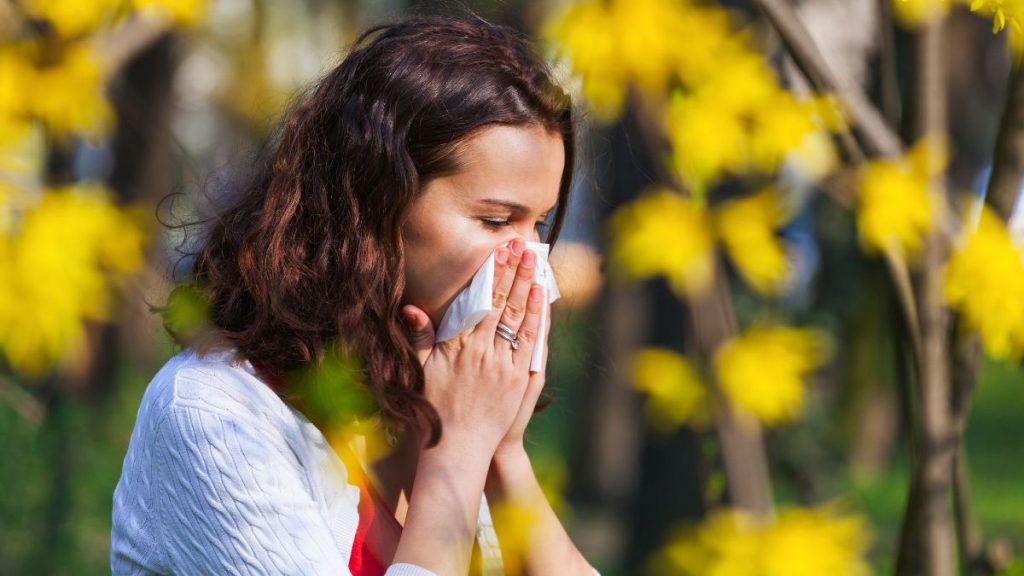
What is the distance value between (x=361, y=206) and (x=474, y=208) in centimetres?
18

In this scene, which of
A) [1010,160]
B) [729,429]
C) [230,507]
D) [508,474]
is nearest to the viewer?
[230,507]

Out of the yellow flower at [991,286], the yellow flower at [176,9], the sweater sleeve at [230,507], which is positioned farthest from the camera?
the yellow flower at [176,9]

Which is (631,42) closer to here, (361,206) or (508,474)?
(361,206)

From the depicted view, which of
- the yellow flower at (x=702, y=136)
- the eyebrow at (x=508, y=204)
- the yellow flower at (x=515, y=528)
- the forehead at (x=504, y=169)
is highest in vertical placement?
the forehead at (x=504, y=169)

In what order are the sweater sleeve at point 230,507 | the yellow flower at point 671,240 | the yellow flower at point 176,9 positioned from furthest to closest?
the yellow flower at point 671,240, the yellow flower at point 176,9, the sweater sleeve at point 230,507

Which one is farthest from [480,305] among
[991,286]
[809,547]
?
[991,286]

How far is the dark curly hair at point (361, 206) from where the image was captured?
5.89ft

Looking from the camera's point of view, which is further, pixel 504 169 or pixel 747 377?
pixel 747 377

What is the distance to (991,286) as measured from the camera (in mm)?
2113

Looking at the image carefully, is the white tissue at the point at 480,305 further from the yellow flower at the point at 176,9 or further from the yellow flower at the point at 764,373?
the yellow flower at the point at 176,9

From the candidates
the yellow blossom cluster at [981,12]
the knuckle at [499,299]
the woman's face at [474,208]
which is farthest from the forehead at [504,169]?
the yellow blossom cluster at [981,12]

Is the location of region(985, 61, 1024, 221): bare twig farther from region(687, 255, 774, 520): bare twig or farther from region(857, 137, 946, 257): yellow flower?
region(687, 255, 774, 520): bare twig

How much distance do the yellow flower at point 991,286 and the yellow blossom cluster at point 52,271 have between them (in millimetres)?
1612

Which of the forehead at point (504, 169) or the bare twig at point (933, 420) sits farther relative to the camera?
the bare twig at point (933, 420)
